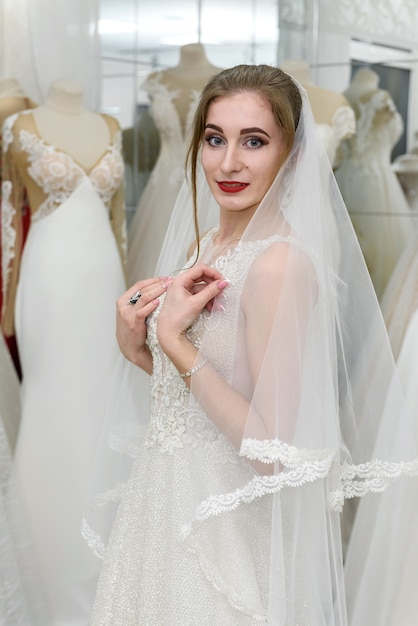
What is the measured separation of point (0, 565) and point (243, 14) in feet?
7.16

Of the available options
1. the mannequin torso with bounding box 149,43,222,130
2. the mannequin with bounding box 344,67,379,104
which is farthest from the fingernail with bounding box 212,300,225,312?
the mannequin with bounding box 344,67,379,104

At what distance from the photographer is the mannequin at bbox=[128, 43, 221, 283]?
3.27 metres

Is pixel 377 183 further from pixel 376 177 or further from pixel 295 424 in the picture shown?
pixel 295 424

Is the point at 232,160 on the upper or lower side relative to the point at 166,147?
upper

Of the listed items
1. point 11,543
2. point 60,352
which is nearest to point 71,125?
point 60,352

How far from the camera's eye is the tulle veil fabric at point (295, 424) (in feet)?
4.97

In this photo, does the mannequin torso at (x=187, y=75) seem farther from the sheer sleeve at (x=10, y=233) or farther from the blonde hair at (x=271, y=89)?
the blonde hair at (x=271, y=89)

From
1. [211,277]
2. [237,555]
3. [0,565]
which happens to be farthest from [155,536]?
[0,565]

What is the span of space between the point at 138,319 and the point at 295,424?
0.35m

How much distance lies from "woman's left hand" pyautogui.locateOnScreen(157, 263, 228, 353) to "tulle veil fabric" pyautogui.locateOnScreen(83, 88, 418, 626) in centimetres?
4

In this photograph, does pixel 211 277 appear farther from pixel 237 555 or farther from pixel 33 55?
pixel 33 55

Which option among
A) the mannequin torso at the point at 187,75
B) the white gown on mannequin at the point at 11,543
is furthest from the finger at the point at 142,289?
the mannequin torso at the point at 187,75

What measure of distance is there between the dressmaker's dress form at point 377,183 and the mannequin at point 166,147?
56 cm

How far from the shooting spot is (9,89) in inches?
118
